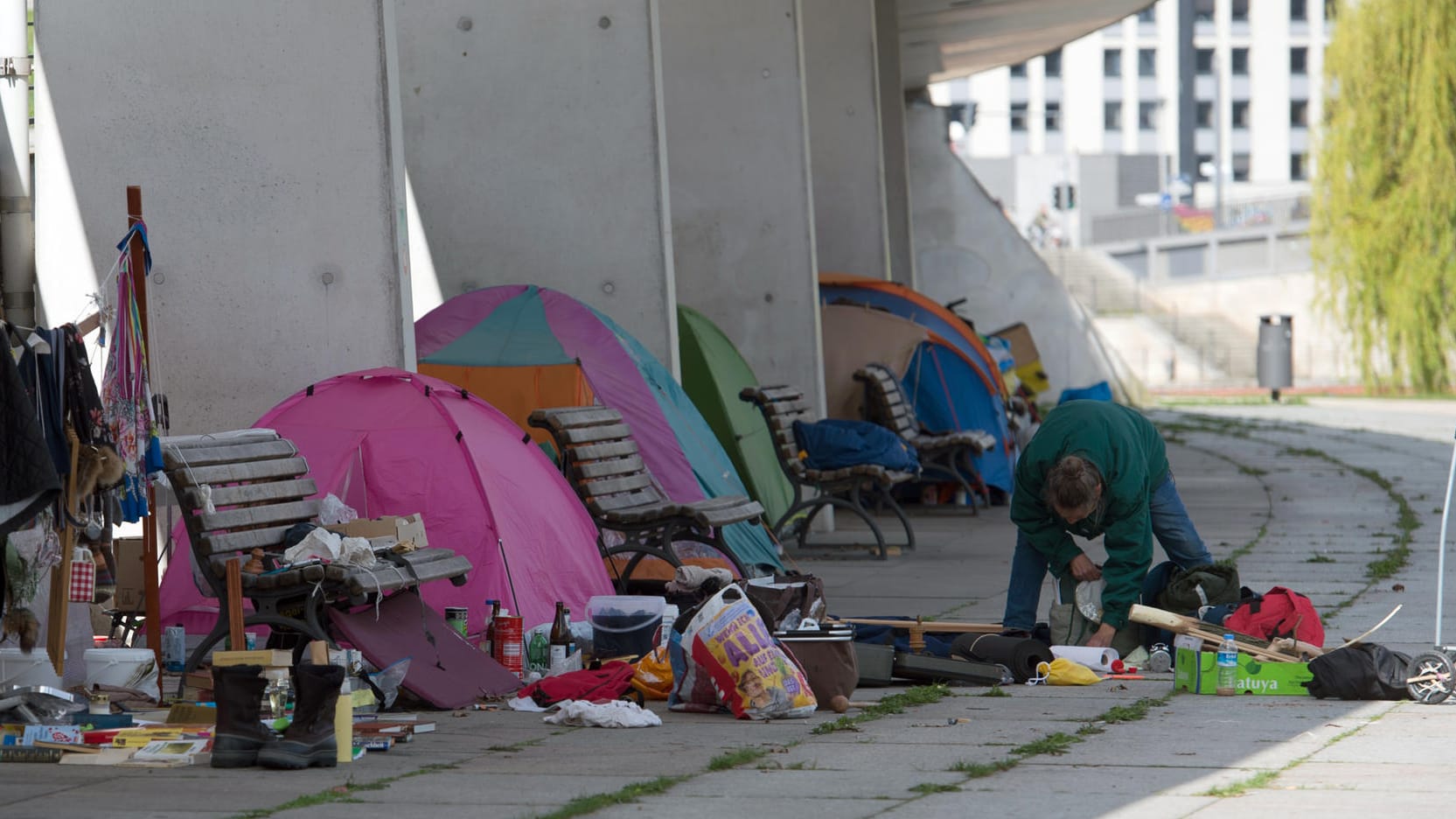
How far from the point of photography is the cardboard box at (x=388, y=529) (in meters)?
7.63

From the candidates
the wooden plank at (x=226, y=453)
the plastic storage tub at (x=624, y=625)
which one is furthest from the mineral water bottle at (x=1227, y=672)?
the wooden plank at (x=226, y=453)

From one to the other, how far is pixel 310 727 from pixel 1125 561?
3357 millimetres

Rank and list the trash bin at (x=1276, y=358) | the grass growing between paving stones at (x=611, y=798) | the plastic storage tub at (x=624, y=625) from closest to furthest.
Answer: the grass growing between paving stones at (x=611, y=798)
the plastic storage tub at (x=624, y=625)
the trash bin at (x=1276, y=358)

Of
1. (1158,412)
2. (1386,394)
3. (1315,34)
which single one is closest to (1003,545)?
(1158,412)

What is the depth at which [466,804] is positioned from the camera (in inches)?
203

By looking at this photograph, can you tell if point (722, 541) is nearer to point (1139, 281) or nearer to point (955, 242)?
point (955, 242)

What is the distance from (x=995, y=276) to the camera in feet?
110

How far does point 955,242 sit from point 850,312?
17.3 meters

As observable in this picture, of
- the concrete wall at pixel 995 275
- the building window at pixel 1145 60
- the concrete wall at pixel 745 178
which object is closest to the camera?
the concrete wall at pixel 745 178

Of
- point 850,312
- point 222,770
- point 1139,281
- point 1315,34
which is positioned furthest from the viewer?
point 1315,34

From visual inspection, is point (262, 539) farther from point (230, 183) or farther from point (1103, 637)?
point (1103, 637)

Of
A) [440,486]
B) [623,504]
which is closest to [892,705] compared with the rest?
[440,486]

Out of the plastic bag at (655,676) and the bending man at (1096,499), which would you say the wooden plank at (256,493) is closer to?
the plastic bag at (655,676)

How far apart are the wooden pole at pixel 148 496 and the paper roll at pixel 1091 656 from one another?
11.1 ft
